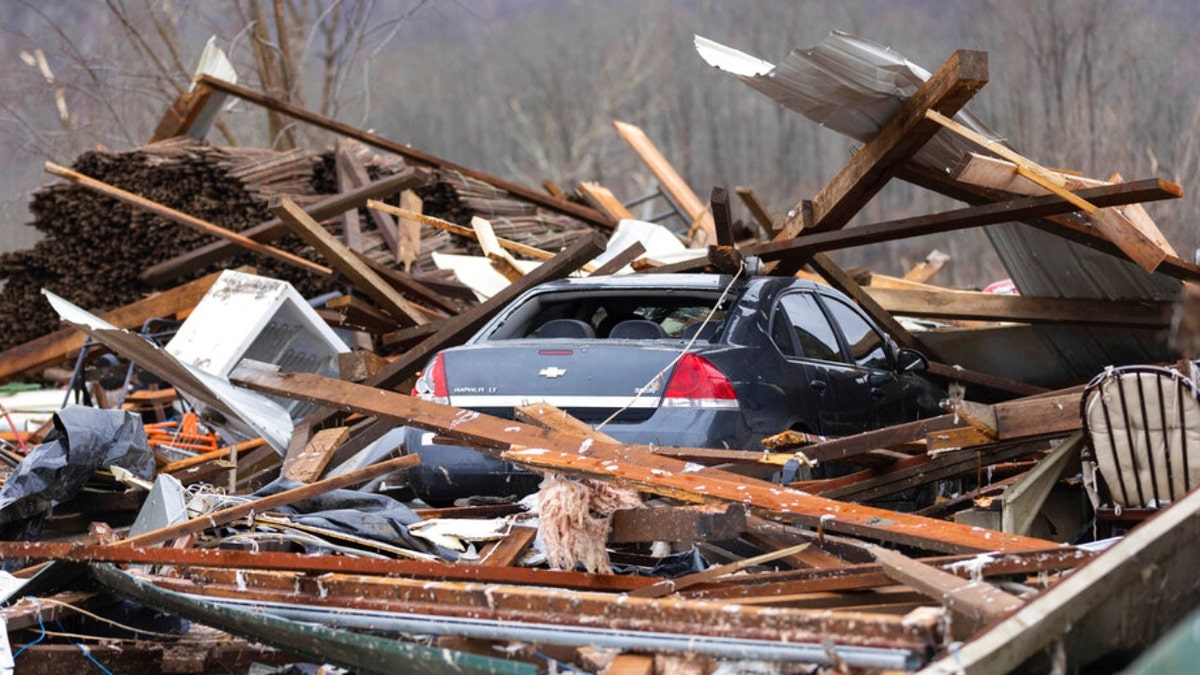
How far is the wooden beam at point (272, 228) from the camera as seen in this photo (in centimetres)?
1433

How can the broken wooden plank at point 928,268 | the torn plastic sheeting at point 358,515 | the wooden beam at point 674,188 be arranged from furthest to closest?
1. the broken wooden plank at point 928,268
2. the wooden beam at point 674,188
3. the torn plastic sheeting at point 358,515

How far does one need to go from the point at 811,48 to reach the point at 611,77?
2066 inches

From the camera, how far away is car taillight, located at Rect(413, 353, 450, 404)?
8047mm

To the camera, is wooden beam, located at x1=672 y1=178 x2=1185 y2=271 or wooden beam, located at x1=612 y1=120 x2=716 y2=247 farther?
wooden beam, located at x1=612 y1=120 x2=716 y2=247

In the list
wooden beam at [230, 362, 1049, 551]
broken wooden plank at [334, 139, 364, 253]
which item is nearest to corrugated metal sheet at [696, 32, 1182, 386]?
wooden beam at [230, 362, 1049, 551]

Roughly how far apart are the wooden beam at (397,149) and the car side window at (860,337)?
23.9 ft

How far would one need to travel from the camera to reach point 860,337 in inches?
367

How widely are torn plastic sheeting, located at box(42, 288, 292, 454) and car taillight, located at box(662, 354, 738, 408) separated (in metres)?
3.37

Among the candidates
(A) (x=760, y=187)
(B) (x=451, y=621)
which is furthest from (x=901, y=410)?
(A) (x=760, y=187)

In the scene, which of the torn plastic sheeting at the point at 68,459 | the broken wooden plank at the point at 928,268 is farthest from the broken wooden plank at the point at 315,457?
the broken wooden plank at the point at 928,268

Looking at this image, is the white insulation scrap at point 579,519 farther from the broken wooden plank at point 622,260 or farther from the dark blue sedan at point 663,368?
the broken wooden plank at point 622,260

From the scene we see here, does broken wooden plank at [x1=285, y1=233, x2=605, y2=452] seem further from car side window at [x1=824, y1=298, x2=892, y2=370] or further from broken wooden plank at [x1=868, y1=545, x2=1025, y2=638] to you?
broken wooden plank at [x1=868, y1=545, x2=1025, y2=638]

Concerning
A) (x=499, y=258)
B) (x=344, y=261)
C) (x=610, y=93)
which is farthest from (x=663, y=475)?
(x=610, y=93)

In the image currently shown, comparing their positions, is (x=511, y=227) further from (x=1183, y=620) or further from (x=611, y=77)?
(x=611, y=77)
